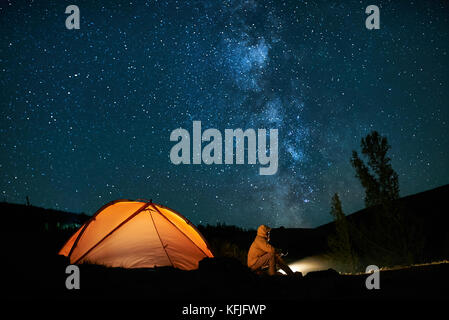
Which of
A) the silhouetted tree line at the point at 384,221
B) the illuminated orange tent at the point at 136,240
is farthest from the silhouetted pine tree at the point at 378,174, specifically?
the illuminated orange tent at the point at 136,240

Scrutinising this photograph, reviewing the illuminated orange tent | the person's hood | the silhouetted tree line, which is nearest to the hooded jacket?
the person's hood

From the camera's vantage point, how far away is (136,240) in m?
8.83

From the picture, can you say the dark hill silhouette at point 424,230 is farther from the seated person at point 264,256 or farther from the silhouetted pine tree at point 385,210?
the seated person at point 264,256

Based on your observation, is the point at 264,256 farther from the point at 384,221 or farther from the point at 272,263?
the point at 384,221

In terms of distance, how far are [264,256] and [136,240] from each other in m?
3.30

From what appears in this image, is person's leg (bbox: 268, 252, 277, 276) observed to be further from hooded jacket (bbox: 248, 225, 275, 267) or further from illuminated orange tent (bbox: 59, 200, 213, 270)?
illuminated orange tent (bbox: 59, 200, 213, 270)

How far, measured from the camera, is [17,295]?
4.58 metres

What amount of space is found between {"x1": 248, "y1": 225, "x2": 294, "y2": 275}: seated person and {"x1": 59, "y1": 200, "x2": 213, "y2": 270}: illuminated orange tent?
1867 mm

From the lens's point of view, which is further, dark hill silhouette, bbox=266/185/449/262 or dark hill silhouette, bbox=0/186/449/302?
dark hill silhouette, bbox=266/185/449/262

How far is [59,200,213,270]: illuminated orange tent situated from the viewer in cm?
859

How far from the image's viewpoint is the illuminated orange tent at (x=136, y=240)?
8.59m

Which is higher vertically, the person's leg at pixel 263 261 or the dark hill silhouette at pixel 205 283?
the person's leg at pixel 263 261

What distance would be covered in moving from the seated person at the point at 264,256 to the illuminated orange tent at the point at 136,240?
1.87m

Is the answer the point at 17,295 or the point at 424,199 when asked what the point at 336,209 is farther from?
the point at 424,199
